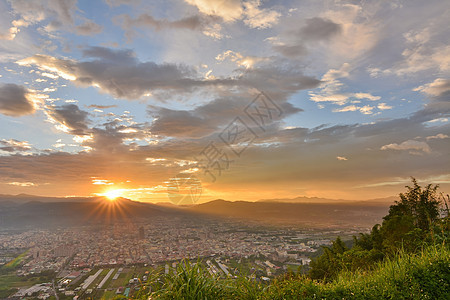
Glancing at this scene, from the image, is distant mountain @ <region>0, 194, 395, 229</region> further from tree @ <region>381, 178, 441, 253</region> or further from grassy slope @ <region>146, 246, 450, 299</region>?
grassy slope @ <region>146, 246, 450, 299</region>

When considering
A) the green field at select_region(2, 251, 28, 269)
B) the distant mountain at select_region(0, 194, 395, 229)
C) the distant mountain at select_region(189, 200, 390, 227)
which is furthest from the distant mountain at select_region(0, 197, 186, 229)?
the green field at select_region(2, 251, 28, 269)

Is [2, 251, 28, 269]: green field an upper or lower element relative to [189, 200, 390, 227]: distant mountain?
upper

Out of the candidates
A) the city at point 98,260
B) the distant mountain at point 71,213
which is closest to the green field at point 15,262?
the city at point 98,260

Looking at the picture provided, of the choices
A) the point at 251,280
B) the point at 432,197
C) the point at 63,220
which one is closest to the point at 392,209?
the point at 432,197

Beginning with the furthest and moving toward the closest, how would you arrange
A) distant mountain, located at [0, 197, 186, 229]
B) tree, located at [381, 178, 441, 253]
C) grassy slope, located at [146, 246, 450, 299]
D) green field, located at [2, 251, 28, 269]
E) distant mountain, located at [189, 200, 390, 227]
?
distant mountain, located at [189, 200, 390, 227] < distant mountain, located at [0, 197, 186, 229] < green field, located at [2, 251, 28, 269] < tree, located at [381, 178, 441, 253] < grassy slope, located at [146, 246, 450, 299]

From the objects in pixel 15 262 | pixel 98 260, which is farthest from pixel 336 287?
pixel 15 262

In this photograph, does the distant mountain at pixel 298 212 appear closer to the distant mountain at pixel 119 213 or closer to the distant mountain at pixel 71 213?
the distant mountain at pixel 119 213

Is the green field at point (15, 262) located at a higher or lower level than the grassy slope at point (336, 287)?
lower

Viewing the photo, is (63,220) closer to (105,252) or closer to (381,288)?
(105,252)
